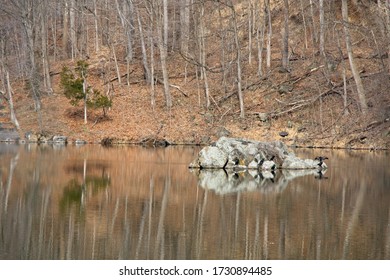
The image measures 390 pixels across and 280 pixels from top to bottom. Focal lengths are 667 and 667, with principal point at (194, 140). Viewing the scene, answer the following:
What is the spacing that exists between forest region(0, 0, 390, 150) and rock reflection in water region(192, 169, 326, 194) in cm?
1217

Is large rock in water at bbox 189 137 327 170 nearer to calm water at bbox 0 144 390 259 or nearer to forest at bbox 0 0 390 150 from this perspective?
calm water at bbox 0 144 390 259

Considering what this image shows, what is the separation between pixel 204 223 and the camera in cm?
1238

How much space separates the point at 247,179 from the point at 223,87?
22953 mm

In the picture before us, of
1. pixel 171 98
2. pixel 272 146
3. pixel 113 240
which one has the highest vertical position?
pixel 171 98

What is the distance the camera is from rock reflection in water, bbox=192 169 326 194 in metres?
18.0

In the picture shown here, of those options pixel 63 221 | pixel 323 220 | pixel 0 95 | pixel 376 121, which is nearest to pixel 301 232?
pixel 323 220

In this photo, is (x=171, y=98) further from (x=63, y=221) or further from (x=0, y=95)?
(x=63, y=221)

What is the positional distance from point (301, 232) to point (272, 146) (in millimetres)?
13087

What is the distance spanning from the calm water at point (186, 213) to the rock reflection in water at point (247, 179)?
0.12ft

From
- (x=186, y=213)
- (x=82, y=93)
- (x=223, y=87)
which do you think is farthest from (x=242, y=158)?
(x=223, y=87)

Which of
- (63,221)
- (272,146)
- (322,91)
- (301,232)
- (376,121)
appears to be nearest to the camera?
(301,232)

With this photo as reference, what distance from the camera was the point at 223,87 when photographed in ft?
141

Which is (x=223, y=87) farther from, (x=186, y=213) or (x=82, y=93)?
(x=186, y=213)

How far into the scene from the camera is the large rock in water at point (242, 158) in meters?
24.0
